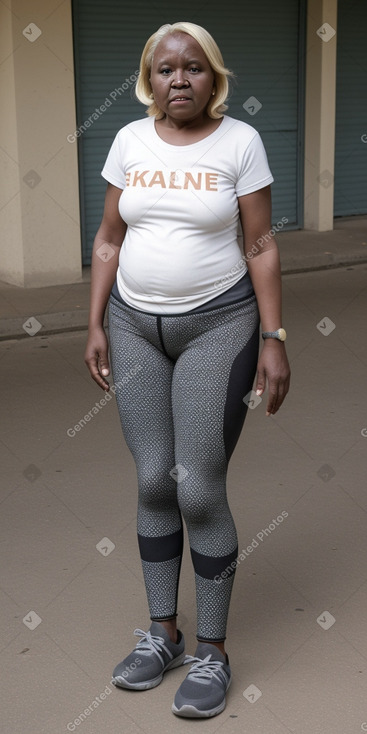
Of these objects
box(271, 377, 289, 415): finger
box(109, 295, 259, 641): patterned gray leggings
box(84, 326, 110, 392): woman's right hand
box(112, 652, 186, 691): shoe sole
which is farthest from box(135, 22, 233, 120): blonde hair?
box(112, 652, 186, 691): shoe sole

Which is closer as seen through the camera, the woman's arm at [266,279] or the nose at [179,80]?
the nose at [179,80]

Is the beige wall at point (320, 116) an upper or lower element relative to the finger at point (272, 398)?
lower

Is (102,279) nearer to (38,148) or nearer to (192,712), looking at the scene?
(192,712)

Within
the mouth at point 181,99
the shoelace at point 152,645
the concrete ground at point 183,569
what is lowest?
the concrete ground at point 183,569

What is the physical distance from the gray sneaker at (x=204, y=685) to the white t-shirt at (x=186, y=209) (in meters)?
1.06

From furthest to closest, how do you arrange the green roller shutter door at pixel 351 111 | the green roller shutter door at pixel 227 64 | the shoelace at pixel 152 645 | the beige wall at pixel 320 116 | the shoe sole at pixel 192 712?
the green roller shutter door at pixel 351 111, the beige wall at pixel 320 116, the green roller shutter door at pixel 227 64, the shoelace at pixel 152 645, the shoe sole at pixel 192 712

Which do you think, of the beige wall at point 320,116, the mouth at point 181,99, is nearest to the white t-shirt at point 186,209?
the mouth at point 181,99

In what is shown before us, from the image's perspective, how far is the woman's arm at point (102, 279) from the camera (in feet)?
11.4

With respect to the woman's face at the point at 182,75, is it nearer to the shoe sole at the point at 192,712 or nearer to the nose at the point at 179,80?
the nose at the point at 179,80

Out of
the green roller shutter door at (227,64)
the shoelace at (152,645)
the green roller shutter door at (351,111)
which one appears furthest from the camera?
the green roller shutter door at (351,111)

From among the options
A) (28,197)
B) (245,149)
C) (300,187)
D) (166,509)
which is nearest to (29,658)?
(166,509)

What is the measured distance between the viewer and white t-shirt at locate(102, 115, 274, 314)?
10.5ft

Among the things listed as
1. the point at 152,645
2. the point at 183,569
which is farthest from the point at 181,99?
the point at 183,569

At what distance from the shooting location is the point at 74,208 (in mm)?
9922
